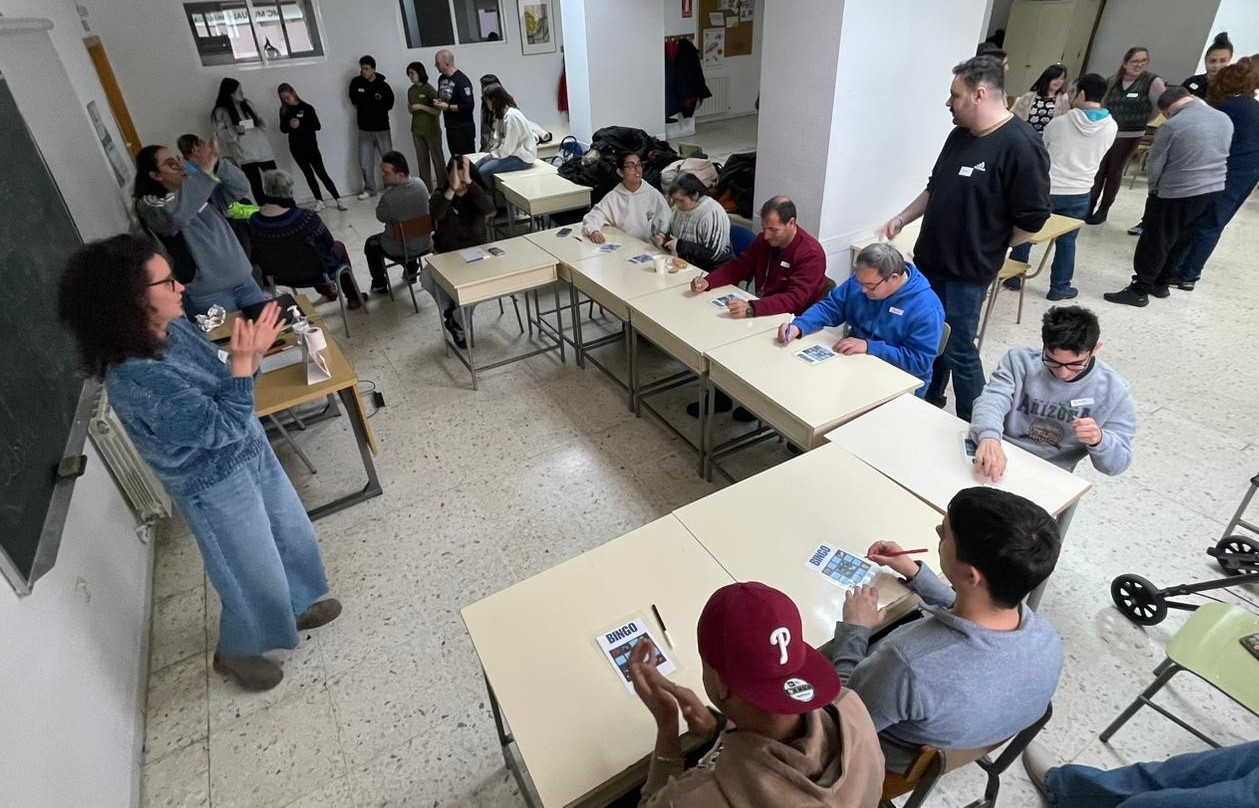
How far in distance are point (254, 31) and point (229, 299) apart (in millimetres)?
5341

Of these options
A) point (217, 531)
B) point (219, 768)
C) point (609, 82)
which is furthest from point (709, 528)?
point (609, 82)

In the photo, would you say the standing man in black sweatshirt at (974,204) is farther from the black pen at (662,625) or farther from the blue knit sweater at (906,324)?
the black pen at (662,625)

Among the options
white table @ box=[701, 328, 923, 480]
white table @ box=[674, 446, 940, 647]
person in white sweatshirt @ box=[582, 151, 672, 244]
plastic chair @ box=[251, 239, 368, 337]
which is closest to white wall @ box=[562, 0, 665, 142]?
person in white sweatshirt @ box=[582, 151, 672, 244]

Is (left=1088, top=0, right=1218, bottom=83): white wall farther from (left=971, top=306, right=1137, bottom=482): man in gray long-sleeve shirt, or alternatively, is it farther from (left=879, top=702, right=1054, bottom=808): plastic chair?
(left=879, top=702, right=1054, bottom=808): plastic chair

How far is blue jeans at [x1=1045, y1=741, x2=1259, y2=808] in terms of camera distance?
3.95 feet

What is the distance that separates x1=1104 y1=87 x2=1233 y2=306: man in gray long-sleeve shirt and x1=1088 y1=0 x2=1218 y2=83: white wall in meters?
5.09

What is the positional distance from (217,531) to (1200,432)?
183 inches

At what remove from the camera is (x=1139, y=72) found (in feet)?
19.4

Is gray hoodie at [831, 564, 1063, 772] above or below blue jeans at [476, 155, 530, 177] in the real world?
below

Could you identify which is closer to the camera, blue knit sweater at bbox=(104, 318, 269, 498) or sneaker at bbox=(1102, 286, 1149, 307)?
blue knit sweater at bbox=(104, 318, 269, 498)

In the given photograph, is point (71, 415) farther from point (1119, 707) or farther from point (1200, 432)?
point (1200, 432)

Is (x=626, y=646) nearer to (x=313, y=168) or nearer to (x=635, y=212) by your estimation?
(x=635, y=212)

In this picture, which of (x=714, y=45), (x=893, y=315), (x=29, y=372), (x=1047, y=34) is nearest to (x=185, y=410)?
(x=29, y=372)

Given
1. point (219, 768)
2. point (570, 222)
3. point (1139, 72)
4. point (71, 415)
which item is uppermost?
point (1139, 72)
